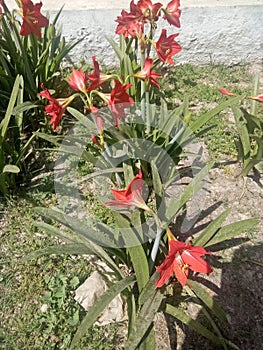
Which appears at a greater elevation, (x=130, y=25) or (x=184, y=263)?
(x=130, y=25)

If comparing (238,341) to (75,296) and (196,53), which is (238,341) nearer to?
(75,296)

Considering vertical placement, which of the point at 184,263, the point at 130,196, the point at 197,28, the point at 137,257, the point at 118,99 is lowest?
the point at 137,257

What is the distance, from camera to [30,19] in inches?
89.1

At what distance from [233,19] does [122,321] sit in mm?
2814

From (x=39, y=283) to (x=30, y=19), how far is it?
1.56m

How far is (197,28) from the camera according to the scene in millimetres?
3379

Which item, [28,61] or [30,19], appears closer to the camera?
[30,19]

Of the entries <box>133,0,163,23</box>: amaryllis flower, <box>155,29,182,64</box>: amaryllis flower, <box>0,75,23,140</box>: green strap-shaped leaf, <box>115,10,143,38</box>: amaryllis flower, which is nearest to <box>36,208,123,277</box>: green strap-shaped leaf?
<box>0,75,23,140</box>: green strap-shaped leaf

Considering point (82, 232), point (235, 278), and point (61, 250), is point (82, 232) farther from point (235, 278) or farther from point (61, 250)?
point (235, 278)

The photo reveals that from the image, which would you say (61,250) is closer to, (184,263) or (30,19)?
(184,263)

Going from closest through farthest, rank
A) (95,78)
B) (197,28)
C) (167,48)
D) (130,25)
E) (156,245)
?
(156,245) < (95,78) < (167,48) < (130,25) < (197,28)

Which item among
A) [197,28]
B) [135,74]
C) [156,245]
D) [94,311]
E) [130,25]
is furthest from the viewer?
[197,28]

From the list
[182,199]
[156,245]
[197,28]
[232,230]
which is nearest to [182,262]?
[156,245]

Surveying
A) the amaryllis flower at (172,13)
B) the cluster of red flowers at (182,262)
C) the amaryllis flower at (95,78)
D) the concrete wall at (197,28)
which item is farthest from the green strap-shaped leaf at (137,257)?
the concrete wall at (197,28)
